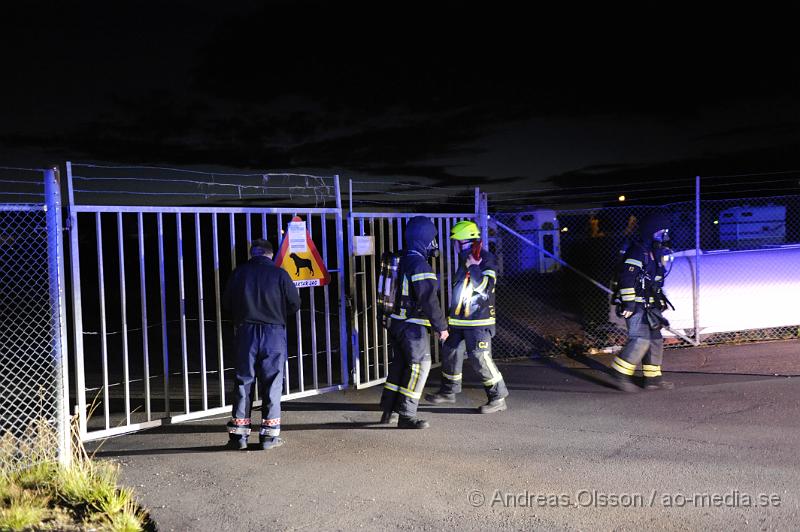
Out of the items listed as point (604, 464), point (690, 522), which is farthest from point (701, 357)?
point (690, 522)

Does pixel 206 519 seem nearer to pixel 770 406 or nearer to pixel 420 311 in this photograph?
pixel 420 311

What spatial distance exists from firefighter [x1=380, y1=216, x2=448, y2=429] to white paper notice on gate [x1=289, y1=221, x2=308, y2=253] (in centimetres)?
133

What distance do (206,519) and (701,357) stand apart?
7182 mm

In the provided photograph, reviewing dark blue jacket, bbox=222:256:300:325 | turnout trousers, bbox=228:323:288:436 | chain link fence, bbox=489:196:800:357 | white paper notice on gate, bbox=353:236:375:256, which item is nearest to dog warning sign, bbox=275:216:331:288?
white paper notice on gate, bbox=353:236:375:256

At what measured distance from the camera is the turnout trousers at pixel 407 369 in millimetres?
6219

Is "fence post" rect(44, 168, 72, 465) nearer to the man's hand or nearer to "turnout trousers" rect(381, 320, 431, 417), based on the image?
"turnout trousers" rect(381, 320, 431, 417)

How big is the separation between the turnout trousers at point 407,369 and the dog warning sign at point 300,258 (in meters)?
1.35

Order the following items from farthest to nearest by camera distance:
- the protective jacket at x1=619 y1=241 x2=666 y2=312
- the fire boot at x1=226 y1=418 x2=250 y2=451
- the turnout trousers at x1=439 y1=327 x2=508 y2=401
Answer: the protective jacket at x1=619 y1=241 x2=666 y2=312
the turnout trousers at x1=439 y1=327 x2=508 y2=401
the fire boot at x1=226 y1=418 x2=250 y2=451

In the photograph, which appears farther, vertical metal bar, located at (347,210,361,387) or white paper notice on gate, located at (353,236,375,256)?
white paper notice on gate, located at (353,236,375,256)

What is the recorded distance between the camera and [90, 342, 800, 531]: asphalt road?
13.8ft

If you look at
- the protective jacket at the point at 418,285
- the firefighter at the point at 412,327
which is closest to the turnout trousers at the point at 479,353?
the firefighter at the point at 412,327

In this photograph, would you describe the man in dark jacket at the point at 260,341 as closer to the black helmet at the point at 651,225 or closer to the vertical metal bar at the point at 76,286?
the vertical metal bar at the point at 76,286

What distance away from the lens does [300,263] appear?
725 centimetres

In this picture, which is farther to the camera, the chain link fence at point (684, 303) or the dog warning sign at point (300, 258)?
the chain link fence at point (684, 303)
